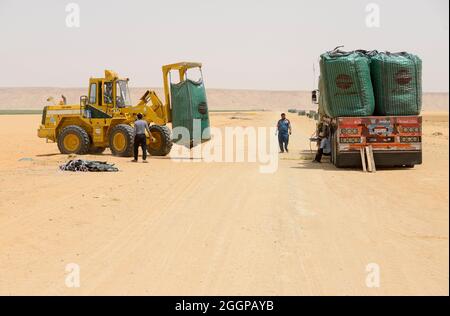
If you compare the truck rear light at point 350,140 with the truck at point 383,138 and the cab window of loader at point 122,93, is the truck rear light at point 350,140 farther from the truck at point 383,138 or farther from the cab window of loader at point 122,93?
the cab window of loader at point 122,93

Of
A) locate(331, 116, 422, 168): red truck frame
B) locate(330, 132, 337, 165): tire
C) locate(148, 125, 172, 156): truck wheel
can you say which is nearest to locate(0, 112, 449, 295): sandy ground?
locate(331, 116, 422, 168): red truck frame

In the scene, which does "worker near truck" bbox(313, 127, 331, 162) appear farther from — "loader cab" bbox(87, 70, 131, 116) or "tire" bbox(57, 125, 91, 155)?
"tire" bbox(57, 125, 91, 155)

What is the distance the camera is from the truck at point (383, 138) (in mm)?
16594

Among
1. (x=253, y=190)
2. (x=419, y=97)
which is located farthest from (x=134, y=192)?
(x=419, y=97)

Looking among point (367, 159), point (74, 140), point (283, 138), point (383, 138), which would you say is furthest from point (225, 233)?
point (74, 140)

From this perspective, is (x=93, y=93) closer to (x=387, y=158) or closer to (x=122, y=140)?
(x=122, y=140)

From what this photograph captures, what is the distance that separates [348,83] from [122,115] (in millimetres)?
8990

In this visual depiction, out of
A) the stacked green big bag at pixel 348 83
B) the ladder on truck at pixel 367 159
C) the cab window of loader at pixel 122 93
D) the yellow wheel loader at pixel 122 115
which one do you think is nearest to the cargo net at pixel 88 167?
the yellow wheel loader at pixel 122 115

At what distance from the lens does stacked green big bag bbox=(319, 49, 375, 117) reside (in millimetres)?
16547

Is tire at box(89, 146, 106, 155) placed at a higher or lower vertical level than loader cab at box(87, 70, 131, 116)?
lower

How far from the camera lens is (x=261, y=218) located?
9.70m

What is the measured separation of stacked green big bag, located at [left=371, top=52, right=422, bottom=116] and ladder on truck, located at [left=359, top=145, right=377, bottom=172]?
49.2 inches

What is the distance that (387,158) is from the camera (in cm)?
1656
